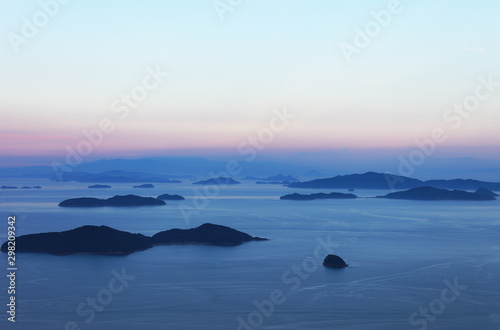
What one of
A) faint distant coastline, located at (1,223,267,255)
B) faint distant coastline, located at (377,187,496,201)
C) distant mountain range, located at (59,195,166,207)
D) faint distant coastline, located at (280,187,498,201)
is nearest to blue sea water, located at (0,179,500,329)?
faint distant coastline, located at (1,223,267,255)

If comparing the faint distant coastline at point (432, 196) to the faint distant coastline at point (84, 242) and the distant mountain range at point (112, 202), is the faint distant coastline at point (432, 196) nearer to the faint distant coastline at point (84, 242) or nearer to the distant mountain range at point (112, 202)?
the distant mountain range at point (112, 202)

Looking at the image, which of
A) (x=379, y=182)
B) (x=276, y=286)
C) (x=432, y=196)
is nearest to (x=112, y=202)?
(x=276, y=286)

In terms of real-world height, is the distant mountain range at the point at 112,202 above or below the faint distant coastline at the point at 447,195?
below

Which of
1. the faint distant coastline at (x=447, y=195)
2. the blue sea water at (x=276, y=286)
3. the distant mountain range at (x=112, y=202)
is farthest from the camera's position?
the faint distant coastline at (x=447, y=195)

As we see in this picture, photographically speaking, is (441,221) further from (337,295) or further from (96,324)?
(96,324)

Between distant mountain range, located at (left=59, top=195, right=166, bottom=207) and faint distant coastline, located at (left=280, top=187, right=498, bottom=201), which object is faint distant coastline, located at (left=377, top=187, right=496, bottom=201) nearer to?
faint distant coastline, located at (left=280, top=187, right=498, bottom=201)

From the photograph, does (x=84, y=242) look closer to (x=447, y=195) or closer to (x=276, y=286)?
(x=276, y=286)

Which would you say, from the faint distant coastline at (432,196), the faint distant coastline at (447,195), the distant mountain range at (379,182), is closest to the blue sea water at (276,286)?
the faint distant coastline at (432,196)

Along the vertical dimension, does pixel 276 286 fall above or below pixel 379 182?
below

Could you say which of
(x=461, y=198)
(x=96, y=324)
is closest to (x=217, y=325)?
(x=96, y=324)

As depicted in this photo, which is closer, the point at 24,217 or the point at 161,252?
the point at 161,252

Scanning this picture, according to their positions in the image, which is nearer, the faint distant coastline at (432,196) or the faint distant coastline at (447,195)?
the faint distant coastline at (432,196)
